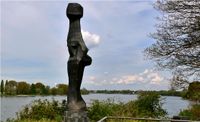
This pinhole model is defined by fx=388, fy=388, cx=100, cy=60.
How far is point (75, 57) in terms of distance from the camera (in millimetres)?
8727

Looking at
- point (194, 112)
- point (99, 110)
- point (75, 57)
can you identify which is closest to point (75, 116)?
point (75, 57)

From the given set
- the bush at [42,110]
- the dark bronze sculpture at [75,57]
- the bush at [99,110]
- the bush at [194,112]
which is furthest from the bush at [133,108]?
the dark bronze sculpture at [75,57]

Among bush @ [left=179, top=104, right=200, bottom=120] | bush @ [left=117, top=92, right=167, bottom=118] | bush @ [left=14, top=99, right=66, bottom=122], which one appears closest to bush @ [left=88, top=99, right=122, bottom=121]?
bush @ [left=117, top=92, right=167, bottom=118]

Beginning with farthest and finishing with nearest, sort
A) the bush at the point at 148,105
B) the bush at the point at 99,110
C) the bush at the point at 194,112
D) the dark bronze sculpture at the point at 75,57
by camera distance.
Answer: the bush at the point at 148,105 → the bush at the point at 99,110 → the bush at the point at 194,112 → the dark bronze sculpture at the point at 75,57

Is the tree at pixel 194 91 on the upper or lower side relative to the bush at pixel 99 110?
upper

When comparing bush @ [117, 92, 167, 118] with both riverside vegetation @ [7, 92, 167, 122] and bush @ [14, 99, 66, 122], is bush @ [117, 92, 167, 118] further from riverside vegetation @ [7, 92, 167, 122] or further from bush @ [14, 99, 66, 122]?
bush @ [14, 99, 66, 122]

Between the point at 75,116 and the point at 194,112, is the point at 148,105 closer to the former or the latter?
the point at 194,112

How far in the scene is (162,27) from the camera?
1755cm

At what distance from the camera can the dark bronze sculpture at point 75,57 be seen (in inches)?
343

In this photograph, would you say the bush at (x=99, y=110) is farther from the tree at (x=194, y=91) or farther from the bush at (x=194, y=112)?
the tree at (x=194, y=91)

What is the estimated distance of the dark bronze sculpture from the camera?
870 centimetres

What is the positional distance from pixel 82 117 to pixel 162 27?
986 centimetres

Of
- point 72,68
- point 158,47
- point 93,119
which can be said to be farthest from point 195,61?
point 72,68

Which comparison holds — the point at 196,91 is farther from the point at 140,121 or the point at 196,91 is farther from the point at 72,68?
the point at 72,68
